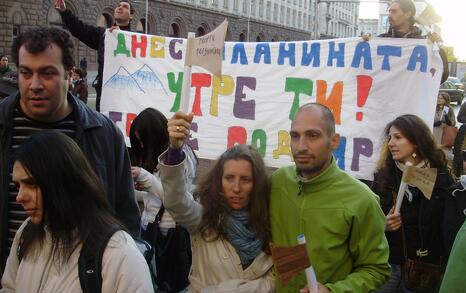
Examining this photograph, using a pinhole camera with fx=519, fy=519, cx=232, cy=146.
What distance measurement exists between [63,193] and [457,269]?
1.27 meters

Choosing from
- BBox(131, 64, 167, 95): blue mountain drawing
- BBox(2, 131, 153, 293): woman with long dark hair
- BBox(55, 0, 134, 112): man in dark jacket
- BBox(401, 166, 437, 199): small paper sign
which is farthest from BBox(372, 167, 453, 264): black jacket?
BBox(131, 64, 167, 95): blue mountain drawing

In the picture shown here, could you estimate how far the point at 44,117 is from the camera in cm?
219

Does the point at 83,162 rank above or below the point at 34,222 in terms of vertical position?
above

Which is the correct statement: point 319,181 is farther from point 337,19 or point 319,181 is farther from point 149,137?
point 337,19

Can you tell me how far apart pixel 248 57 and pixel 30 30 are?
3.47m

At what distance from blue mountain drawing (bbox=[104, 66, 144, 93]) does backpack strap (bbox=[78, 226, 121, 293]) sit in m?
4.34

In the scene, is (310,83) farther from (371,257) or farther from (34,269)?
A: (34,269)

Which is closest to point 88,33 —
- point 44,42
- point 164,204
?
point 44,42

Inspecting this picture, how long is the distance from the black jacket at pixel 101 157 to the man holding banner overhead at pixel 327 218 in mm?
680

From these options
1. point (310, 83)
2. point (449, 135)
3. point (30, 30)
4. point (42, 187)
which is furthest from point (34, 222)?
point (449, 135)

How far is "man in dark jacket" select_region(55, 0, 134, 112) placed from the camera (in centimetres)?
459

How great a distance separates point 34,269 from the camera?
1.73 metres

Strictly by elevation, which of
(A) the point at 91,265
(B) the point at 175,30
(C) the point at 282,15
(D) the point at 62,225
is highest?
(C) the point at 282,15

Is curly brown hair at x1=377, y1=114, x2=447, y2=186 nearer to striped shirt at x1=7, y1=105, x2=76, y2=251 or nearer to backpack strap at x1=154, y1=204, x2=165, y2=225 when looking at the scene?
backpack strap at x1=154, y1=204, x2=165, y2=225
